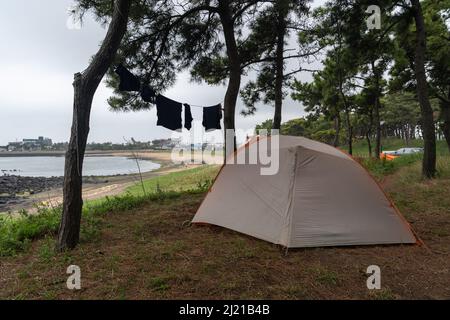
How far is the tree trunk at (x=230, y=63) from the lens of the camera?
246 inches

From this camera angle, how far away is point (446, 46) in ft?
35.3

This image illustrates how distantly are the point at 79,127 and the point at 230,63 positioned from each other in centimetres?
406

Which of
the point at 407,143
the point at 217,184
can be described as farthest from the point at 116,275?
the point at 407,143

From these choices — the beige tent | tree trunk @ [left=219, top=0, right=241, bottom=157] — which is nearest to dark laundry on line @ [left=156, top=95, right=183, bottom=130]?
tree trunk @ [left=219, top=0, right=241, bottom=157]

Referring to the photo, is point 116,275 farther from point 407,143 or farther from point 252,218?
point 407,143

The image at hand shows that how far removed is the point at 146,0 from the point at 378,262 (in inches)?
227

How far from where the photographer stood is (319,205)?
368 centimetres

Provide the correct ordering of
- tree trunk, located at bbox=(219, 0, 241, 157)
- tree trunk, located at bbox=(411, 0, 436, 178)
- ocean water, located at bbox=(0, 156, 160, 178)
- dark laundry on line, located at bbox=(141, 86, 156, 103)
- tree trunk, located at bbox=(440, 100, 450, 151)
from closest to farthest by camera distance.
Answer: dark laundry on line, located at bbox=(141, 86, 156, 103)
tree trunk, located at bbox=(219, 0, 241, 157)
tree trunk, located at bbox=(411, 0, 436, 178)
tree trunk, located at bbox=(440, 100, 450, 151)
ocean water, located at bbox=(0, 156, 160, 178)

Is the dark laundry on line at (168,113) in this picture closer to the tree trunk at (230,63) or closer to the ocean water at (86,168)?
the tree trunk at (230,63)

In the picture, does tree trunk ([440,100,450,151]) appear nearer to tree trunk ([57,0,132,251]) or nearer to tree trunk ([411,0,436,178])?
tree trunk ([411,0,436,178])

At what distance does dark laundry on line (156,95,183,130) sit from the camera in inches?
217

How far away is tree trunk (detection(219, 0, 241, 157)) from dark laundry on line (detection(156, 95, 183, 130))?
143 centimetres

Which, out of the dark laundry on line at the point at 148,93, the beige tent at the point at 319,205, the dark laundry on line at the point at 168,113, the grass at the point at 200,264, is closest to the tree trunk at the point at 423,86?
the grass at the point at 200,264

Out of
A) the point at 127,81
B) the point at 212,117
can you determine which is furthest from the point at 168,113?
the point at 212,117
